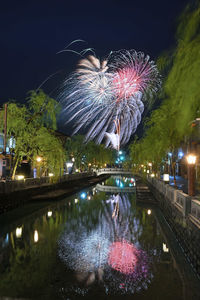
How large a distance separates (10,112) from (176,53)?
22282 mm

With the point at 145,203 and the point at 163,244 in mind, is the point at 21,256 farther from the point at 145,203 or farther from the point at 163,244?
the point at 145,203

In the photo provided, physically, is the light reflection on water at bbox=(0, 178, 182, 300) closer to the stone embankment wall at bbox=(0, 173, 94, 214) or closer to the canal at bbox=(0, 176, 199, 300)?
the canal at bbox=(0, 176, 199, 300)

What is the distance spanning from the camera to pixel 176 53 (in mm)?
8086

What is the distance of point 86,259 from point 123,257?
5.26 feet

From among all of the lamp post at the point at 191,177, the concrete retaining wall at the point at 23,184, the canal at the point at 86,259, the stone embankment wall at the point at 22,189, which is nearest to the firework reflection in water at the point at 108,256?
the canal at the point at 86,259

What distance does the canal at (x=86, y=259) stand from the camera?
27.2 feet

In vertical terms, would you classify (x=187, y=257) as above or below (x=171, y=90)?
below

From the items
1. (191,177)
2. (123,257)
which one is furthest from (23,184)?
(123,257)

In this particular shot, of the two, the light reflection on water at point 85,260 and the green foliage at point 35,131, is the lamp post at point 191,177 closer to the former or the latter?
the light reflection on water at point 85,260

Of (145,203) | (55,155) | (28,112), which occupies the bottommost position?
(145,203)

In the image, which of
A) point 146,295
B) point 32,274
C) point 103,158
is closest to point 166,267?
point 146,295

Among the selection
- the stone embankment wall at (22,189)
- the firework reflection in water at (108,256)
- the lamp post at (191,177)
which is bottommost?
the firework reflection in water at (108,256)

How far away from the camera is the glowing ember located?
403 inches

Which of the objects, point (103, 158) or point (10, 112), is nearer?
point (10, 112)
